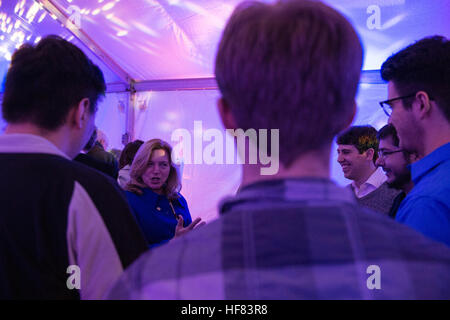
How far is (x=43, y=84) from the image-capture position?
837 millimetres

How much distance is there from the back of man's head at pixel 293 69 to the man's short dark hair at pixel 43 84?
1.63 ft

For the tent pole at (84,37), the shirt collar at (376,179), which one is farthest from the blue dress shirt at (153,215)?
the tent pole at (84,37)

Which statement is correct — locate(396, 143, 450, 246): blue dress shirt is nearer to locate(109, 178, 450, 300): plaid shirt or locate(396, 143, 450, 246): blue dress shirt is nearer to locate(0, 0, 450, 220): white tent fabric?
locate(109, 178, 450, 300): plaid shirt

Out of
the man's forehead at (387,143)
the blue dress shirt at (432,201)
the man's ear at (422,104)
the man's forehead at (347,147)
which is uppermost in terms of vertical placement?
the man's forehead at (347,147)

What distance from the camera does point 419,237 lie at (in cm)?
53

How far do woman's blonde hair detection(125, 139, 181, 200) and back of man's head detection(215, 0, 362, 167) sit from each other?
1930 mm

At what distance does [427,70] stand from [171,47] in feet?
9.26

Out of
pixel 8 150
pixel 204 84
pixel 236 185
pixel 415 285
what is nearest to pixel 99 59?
pixel 204 84

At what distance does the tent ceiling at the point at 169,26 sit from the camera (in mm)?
2805

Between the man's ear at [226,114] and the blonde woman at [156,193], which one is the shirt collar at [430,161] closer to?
the man's ear at [226,114]

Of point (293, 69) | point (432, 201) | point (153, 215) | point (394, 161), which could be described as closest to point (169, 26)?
point (153, 215)

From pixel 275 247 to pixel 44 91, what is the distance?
0.68 meters
